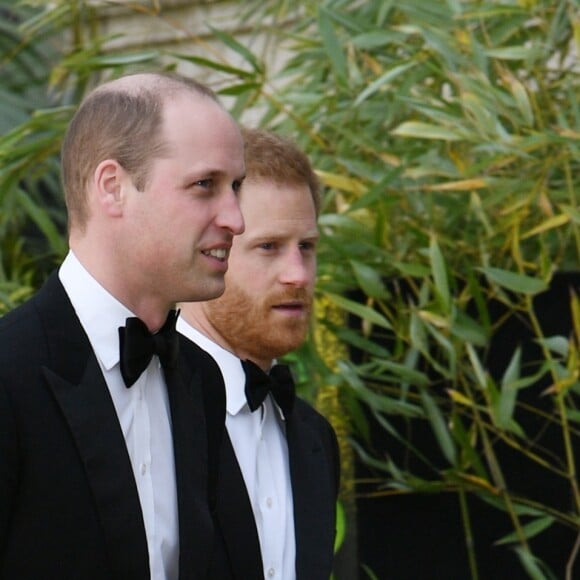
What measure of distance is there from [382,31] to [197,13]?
111 inches

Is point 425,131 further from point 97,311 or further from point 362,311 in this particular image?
point 97,311

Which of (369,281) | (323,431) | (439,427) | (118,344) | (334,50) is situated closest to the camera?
(118,344)

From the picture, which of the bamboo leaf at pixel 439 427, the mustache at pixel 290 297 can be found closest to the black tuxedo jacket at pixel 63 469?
the mustache at pixel 290 297

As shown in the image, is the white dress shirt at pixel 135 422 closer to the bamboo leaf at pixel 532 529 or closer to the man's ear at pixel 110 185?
the man's ear at pixel 110 185

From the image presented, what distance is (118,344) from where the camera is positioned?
84.9 inches

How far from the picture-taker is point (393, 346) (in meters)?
4.47

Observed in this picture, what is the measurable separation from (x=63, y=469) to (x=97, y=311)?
0.22 m

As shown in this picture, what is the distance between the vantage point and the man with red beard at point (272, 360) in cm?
274

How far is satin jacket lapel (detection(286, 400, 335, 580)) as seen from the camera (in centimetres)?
272

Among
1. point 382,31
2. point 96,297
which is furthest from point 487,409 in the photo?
point 96,297

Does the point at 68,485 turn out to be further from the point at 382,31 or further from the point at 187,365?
the point at 382,31

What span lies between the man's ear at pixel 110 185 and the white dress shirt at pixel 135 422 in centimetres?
9

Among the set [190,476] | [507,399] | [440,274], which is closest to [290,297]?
[190,476]

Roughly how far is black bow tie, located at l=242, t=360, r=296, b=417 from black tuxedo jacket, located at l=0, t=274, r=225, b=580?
0.59 metres
